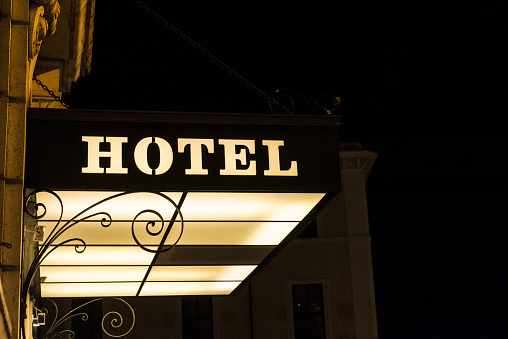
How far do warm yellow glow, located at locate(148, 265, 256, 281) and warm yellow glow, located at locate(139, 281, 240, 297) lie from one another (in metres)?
0.31

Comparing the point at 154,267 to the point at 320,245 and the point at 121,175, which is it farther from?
the point at 320,245

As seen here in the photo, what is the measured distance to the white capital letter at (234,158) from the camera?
5.43 meters

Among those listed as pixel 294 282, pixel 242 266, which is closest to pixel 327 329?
pixel 294 282

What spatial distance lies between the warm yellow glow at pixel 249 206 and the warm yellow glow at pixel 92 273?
263cm

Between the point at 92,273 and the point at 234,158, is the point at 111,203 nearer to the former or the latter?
the point at 234,158

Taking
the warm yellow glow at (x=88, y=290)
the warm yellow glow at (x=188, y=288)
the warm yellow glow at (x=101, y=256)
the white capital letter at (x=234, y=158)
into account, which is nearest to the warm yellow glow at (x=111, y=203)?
the white capital letter at (x=234, y=158)

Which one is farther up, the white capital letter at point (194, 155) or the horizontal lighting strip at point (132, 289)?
the white capital letter at point (194, 155)

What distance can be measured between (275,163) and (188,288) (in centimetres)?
527

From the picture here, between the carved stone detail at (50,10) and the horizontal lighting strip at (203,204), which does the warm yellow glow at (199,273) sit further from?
the carved stone detail at (50,10)

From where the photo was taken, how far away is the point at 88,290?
10273 mm

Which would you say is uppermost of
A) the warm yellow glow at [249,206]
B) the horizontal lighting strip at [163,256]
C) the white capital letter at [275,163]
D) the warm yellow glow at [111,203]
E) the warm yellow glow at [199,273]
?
the white capital letter at [275,163]

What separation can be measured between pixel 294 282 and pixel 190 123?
21444mm

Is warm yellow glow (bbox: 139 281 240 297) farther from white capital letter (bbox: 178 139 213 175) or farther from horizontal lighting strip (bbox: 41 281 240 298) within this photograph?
white capital letter (bbox: 178 139 213 175)

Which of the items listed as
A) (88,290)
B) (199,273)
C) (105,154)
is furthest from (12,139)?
(88,290)
